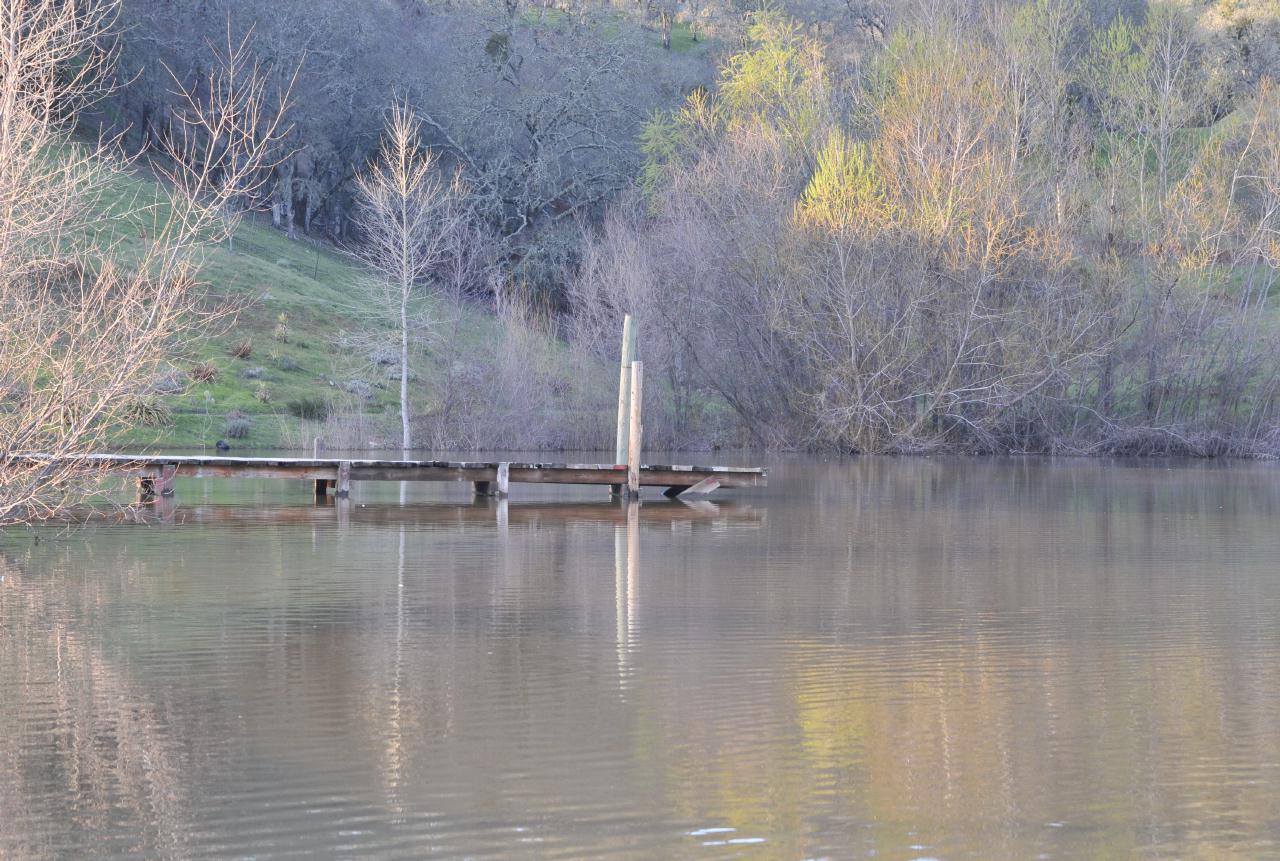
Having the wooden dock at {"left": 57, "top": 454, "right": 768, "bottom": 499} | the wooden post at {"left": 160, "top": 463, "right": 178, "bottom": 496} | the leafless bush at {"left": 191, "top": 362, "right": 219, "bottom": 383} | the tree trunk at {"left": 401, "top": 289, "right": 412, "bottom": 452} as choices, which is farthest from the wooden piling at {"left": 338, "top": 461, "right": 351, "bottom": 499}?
the leafless bush at {"left": 191, "top": 362, "right": 219, "bottom": 383}

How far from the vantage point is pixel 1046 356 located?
4394 cm

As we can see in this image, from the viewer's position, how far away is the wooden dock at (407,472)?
2483 centimetres

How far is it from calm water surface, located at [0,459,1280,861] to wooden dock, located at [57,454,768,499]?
5953 millimetres

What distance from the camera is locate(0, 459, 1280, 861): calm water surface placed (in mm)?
7203

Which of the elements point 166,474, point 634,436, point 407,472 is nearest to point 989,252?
point 634,436

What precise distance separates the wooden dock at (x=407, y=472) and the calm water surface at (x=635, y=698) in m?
5.95

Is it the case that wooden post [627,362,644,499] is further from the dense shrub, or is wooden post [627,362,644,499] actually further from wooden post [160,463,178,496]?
the dense shrub

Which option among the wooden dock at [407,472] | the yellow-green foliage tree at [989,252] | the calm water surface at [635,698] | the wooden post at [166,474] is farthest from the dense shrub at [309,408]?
the calm water surface at [635,698]

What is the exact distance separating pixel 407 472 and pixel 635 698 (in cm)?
1598

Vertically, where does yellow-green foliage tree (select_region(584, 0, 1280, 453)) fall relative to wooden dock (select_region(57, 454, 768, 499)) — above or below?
above

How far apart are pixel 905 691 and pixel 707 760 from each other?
219 centimetres

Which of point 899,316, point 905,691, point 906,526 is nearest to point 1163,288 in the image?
point 899,316

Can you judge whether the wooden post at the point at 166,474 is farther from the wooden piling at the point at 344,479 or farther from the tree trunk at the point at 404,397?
the tree trunk at the point at 404,397

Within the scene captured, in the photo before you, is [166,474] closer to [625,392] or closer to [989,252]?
[625,392]
